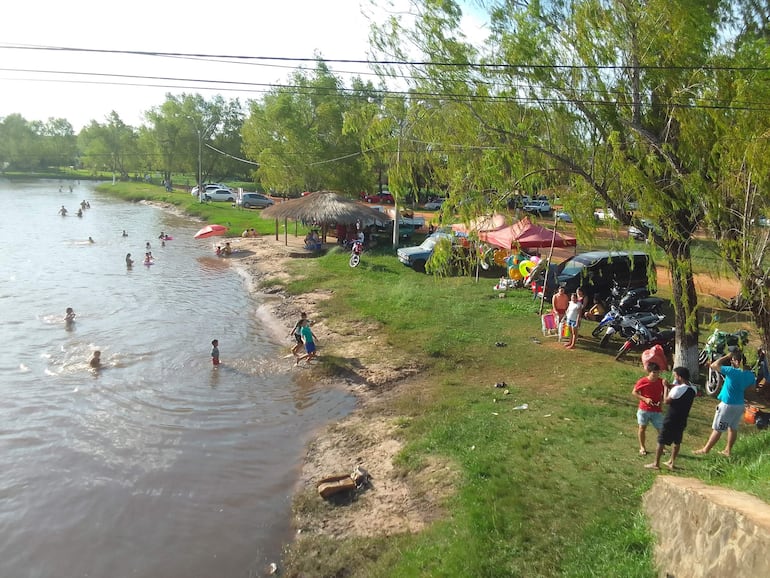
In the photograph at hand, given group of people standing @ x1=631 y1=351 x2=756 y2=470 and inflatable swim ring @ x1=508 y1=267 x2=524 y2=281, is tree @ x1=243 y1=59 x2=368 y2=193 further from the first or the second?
group of people standing @ x1=631 y1=351 x2=756 y2=470

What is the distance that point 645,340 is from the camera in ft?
42.4

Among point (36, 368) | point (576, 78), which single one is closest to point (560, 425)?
point (576, 78)

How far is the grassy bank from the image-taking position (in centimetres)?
589

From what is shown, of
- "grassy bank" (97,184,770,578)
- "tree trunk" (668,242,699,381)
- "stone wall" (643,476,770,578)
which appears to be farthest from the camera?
"tree trunk" (668,242,699,381)

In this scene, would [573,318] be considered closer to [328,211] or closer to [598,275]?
[598,275]

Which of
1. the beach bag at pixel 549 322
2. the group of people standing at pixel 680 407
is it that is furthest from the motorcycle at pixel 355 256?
the group of people standing at pixel 680 407

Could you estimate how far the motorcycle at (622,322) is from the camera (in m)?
13.3

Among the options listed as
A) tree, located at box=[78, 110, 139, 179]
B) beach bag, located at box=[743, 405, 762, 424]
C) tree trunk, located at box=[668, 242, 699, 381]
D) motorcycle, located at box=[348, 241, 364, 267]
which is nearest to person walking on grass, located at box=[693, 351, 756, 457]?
beach bag, located at box=[743, 405, 762, 424]

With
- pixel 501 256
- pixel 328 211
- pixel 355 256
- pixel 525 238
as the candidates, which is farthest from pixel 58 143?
pixel 525 238

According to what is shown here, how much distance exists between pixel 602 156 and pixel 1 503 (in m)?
11.5

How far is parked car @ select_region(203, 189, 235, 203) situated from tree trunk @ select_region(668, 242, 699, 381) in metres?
50.9

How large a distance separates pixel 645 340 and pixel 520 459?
6.63m

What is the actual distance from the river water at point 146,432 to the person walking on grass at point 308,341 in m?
0.67

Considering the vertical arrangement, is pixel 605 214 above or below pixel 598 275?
above
